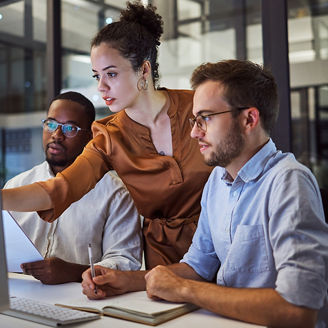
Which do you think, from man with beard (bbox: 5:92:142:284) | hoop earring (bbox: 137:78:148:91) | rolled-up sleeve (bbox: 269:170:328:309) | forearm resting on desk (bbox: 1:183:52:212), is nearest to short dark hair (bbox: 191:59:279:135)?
rolled-up sleeve (bbox: 269:170:328:309)

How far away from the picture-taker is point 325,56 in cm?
268

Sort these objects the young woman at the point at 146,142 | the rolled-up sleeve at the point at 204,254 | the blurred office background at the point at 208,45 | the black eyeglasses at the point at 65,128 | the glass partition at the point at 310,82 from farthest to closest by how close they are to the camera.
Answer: the glass partition at the point at 310,82, the blurred office background at the point at 208,45, the black eyeglasses at the point at 65,128, the young woman at the point at 146,142, the rolled-up sleeve at the point at 204,254

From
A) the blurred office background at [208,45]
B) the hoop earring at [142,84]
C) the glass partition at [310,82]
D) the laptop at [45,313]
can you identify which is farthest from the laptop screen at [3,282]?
the glass partition at [310,82]

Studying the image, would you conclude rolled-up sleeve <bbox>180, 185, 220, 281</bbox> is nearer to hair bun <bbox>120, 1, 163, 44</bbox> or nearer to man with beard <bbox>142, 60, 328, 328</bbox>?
man with beard <bbox>142, 60, 328, 328</bbox>

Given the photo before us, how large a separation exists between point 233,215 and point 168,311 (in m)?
0.36

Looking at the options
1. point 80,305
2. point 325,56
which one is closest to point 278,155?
point 80,305

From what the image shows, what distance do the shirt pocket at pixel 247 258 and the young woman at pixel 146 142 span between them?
528 millimetres

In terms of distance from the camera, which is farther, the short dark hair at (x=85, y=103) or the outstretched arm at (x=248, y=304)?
the short dark hair at (x=85, y=103)

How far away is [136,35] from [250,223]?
0.93 meters

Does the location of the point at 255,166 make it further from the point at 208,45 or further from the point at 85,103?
the point at 208,45

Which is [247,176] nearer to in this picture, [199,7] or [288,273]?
[288,273]

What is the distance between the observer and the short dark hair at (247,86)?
1.49 metres

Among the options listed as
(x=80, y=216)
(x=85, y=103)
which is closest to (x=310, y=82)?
(x=85, y=103)

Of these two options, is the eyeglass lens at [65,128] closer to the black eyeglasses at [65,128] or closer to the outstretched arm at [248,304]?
the black eyeglasses at [65,128]
